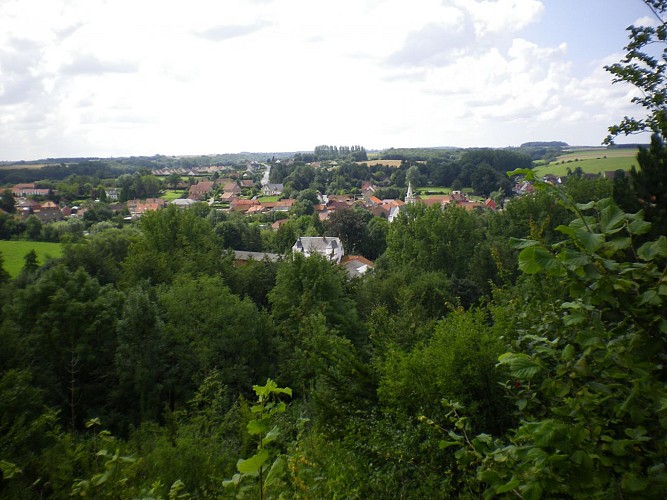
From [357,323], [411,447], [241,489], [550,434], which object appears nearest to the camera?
[550,434]

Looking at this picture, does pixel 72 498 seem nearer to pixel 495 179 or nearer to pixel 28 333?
pixel 28 333

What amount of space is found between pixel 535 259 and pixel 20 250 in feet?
143

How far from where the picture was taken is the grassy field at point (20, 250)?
3058cm

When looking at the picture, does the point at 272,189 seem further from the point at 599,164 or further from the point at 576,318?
the point at 576,318

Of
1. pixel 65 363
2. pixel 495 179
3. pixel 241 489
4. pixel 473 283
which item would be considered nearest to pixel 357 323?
pixel 473 283

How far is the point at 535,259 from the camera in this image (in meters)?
1.71

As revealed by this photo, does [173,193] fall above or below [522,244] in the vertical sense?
below

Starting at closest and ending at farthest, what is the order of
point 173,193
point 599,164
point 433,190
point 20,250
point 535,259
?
point 535,259 < point 20,250 < point 599,164 < point 433,190 < point 173,193

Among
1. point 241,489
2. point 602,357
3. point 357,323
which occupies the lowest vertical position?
point 357,323

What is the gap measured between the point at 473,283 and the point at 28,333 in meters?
20.4

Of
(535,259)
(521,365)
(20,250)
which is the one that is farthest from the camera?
(20,250)

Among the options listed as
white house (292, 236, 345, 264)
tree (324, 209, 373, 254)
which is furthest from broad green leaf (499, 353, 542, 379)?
tree (324, 209, 373, 254)

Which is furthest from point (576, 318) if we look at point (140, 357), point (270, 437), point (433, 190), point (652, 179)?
point (433, 190)

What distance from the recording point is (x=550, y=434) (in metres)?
1.60
